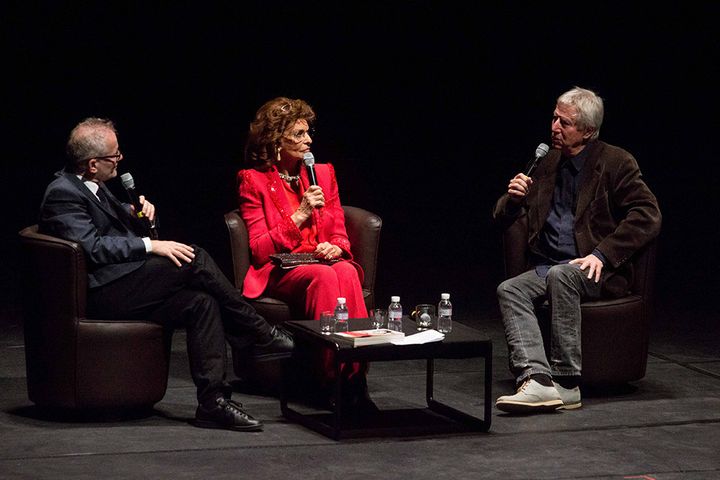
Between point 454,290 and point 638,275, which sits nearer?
point 638,275

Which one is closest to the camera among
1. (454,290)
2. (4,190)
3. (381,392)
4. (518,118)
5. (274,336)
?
(274,336)

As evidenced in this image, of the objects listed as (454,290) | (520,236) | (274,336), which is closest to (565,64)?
(454,290)

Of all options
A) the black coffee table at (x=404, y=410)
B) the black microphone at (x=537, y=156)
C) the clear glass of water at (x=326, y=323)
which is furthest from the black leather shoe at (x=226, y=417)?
the black microphone at (x=537, y=156)

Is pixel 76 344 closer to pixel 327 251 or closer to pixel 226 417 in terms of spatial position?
pixel 226 417

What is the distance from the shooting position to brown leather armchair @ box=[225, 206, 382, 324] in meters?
4.77

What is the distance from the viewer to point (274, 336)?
14.8 feet

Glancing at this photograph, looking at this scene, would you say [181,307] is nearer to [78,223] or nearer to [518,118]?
[78,223]

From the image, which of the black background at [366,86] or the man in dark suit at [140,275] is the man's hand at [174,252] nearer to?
the man in dark suit at [140,275]

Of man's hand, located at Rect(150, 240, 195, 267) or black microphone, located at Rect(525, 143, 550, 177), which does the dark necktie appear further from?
black microphone, located at Rect(525, 143, 550, 177)

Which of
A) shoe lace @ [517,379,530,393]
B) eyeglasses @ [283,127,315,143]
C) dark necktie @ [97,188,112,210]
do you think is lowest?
shoe lace @ [517,379,530,393]

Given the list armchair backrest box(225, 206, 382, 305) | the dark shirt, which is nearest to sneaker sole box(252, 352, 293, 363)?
armchair backrest box(225, 206, 382, 305)

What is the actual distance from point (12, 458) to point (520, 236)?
234 cm

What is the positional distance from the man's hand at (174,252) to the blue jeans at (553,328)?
131cm

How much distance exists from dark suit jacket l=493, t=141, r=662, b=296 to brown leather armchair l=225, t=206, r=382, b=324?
2.00 feet
